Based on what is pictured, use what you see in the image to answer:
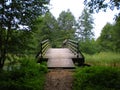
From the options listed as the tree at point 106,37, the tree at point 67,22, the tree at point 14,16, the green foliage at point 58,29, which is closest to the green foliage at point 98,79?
the tree at point 14,16

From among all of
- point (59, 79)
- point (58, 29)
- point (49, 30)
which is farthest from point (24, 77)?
point (58, 29)

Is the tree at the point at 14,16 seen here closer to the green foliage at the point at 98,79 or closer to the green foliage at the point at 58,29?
the green foliage at the point at 98,79

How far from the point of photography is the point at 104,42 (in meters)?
76.1

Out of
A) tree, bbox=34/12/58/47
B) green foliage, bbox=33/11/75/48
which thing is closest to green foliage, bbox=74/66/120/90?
green foliage, bbox=33/11/75/48

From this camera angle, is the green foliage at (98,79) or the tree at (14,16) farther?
the tree at (14,16)

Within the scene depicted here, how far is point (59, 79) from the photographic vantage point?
12.7 meters

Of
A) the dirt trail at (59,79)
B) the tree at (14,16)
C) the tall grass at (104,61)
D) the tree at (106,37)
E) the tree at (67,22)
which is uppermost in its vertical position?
the tree at (67,22)

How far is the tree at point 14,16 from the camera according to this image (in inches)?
478

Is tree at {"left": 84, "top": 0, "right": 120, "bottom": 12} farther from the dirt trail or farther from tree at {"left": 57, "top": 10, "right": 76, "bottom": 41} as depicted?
tree at {"left": 57, "top": 10, "right": 76, "bottom": 41}

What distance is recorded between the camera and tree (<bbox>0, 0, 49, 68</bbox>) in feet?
39.8

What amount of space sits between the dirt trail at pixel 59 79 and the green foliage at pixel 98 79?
31 centimetres

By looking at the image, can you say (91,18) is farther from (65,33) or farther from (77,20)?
(65,33)

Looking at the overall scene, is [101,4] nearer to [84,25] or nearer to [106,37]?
[106,37]

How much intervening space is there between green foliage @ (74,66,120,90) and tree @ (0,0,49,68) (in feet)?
10.3
